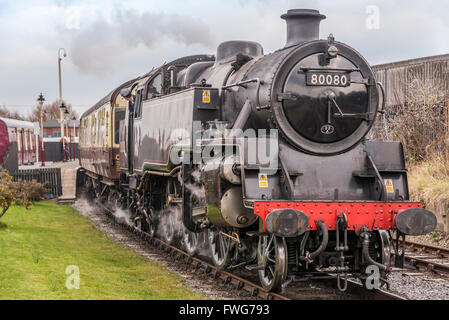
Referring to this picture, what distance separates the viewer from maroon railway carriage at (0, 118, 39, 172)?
754 inches

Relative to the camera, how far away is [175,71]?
1074cm

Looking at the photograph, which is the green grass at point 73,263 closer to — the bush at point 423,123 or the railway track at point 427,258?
the railway track at point 427,258

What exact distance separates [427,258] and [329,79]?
4488 mm

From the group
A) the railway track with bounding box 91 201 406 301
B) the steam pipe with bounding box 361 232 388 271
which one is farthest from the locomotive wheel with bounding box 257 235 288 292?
the steam pipe with bounding box 361 232 388 271

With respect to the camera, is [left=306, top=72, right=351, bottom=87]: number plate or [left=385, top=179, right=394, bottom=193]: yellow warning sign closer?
[left=306, top=72, right=351, bottom=87]: number plate

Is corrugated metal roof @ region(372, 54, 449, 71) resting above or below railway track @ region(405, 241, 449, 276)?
above

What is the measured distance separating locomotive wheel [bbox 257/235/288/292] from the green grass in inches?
36.5

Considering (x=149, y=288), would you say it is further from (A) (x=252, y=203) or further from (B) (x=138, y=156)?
(B) (x=138, y=156)

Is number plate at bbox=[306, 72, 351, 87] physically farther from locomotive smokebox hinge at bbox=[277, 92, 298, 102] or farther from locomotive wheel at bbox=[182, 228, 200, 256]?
locomotive wheel at bbox=[182, 228, 200, 256]

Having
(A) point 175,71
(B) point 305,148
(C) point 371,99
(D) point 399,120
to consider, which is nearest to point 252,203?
(B) point 305,148

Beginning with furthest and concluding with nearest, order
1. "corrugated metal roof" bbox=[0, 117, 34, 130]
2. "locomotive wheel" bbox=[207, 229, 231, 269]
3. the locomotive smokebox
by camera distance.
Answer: "corrugated metal roof" bbox=[0, 117, 34, 130] < "locomotive wheel" bbox=[207, 229, 231, 269] < the locomotive smokebox

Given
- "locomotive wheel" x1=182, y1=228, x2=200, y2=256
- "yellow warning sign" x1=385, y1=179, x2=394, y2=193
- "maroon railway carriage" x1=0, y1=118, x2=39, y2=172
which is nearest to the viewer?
"yellow warning sign" x1=385, y1=179, x2=394, y2=193

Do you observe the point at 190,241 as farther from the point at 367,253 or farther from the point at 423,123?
the point at 423,123

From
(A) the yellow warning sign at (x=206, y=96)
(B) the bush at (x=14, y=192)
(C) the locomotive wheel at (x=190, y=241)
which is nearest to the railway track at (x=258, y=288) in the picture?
(C) the locomotive wheel at (x=190, y=241)
